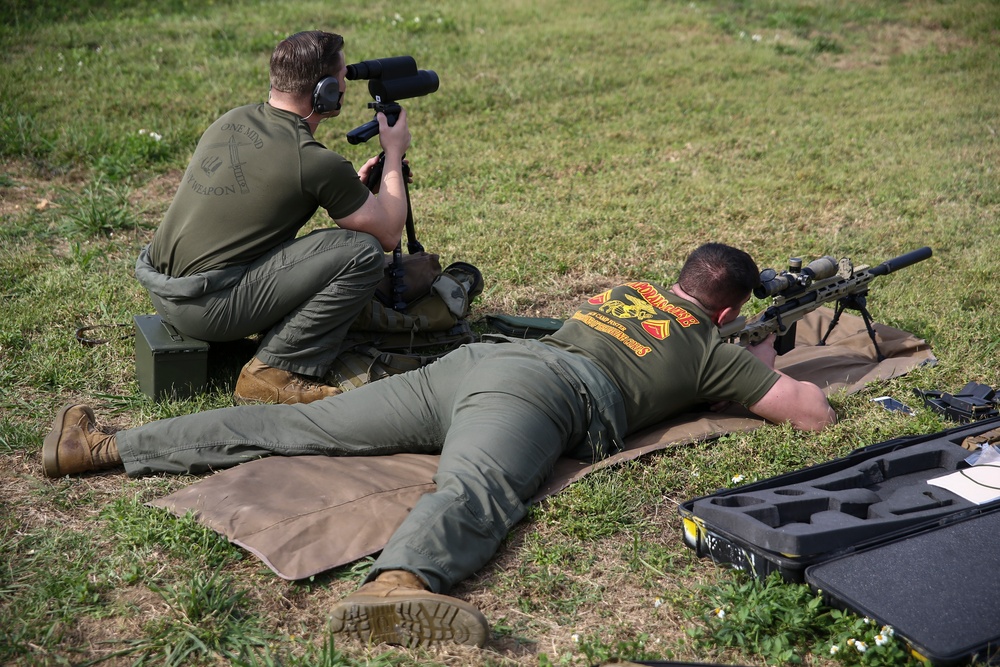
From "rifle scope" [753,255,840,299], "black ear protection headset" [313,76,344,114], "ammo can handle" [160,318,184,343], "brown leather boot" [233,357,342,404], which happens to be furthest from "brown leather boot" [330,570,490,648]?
"black ear protection headset" [313,76,344,114]

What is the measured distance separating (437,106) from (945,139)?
556 cm

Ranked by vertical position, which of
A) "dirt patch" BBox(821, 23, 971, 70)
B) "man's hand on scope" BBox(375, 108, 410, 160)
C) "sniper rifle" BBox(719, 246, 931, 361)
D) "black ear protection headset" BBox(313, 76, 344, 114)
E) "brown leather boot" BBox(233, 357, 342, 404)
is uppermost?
"dirt patch" BBox(821, 23, 971, 70)

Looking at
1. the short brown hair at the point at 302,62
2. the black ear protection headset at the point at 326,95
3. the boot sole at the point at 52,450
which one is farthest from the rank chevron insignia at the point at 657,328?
the boot sole at the point at 52,450

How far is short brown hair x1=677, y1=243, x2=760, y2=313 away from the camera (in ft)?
14.3

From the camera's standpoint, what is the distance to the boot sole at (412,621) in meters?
2.90

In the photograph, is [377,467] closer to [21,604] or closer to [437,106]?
[21,604]

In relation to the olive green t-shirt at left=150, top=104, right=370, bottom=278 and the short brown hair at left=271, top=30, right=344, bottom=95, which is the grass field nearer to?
the olive green t-shirt at left=150, top=104, right=370, bottom=278

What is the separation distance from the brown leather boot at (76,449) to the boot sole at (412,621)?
1.67 metres

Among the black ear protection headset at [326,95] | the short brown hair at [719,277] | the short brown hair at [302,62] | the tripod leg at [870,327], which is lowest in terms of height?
the tripod leg at [870,327]

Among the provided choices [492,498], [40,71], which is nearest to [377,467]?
[492,498]

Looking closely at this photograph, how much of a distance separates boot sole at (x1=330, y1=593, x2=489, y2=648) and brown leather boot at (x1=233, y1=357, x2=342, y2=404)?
194cm

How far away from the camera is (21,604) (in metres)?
3.19

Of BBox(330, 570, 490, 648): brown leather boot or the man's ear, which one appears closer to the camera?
BBox(330, 570, 490, 648): brown leather boot

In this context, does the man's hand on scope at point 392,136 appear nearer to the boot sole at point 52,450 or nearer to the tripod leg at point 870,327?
the boot sole at point 52,450
